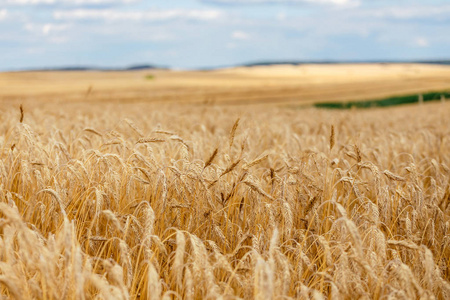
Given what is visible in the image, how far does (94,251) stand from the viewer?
2.52m

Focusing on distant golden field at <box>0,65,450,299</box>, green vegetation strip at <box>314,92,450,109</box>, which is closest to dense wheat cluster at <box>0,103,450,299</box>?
distant golden field at <box>0,65,450,299</box>

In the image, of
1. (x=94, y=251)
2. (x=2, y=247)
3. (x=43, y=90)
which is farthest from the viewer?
(x=43, y=90)

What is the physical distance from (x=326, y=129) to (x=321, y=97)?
30821 millimetres

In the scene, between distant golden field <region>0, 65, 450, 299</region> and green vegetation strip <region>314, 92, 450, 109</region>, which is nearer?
distant golden field <region>0, 65, 450, 299</region>

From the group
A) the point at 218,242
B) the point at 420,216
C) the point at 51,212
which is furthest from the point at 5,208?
the point at 420,216

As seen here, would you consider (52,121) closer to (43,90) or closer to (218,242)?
(218,242)

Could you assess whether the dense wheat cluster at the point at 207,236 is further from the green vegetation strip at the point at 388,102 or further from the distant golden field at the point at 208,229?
the green vegetation strip at the point at 388,102

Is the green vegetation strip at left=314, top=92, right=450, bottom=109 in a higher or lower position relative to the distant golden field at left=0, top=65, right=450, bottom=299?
lower

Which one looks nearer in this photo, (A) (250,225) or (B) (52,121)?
(A) (250,225)

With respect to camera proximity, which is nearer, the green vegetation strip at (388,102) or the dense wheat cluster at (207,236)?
the dense wheat cluster at (207,236)

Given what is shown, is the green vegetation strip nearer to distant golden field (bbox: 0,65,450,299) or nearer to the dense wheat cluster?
distant golden field (bbox: 0,65,450,299)

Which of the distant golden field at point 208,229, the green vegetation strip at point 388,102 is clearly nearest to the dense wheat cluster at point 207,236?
the distant golden field at point 208,229

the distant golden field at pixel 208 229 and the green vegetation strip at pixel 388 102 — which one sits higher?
the distant golden field at pixel 208 229

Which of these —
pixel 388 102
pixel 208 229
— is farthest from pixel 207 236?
pixel 388 102
